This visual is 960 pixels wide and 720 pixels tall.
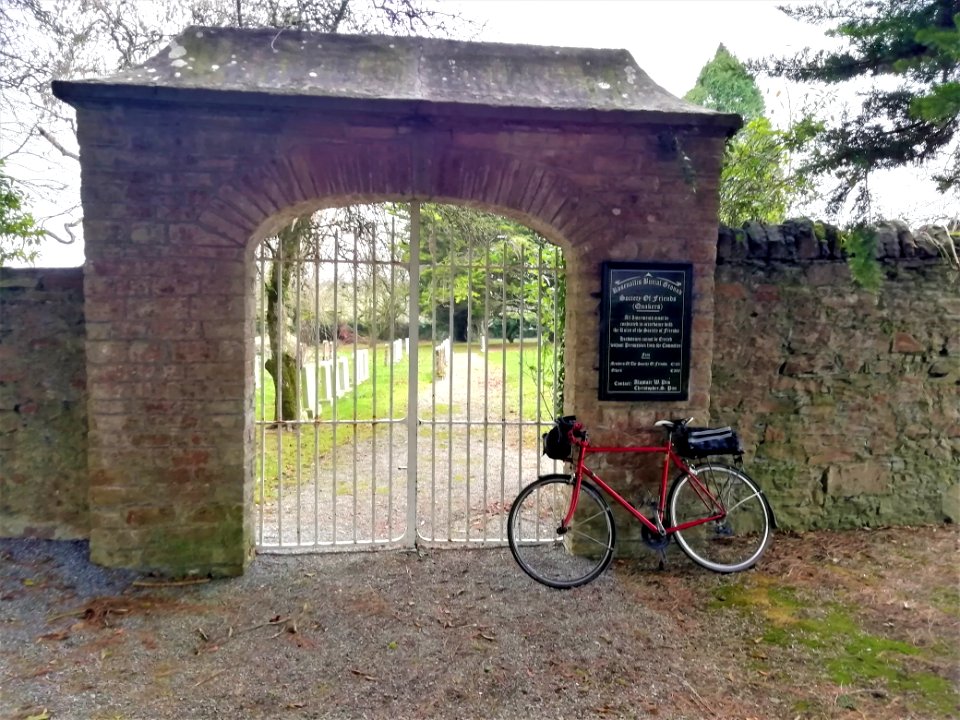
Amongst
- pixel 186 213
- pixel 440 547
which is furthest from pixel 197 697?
pixel 186 213

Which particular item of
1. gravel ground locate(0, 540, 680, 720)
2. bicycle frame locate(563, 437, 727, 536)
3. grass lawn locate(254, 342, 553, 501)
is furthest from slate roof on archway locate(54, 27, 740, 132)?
gravel ground locate(0, 540, 680, 720)

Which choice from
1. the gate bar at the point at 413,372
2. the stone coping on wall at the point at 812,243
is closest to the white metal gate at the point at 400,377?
the gate bar at the point at 413,372

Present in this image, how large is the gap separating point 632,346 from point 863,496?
7.78 feet

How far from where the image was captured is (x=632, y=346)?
163 inches

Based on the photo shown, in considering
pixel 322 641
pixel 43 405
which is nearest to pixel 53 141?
pixel 43 405

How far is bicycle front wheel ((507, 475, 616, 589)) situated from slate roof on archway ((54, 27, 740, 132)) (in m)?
2.41

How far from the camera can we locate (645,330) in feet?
13.6

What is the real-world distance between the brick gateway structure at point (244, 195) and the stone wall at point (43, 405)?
0.39 m

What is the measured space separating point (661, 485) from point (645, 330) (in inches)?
40.9

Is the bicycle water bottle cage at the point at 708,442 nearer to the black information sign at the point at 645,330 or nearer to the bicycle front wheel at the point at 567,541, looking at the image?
the black information sign at the point at 645,330

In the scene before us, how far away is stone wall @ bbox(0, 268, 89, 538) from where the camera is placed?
4098 mm

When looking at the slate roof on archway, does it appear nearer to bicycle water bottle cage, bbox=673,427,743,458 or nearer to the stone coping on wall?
the stone coping on wall

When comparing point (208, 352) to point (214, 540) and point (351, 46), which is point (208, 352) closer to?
point (214, 540)

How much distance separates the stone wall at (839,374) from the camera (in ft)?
15.1
